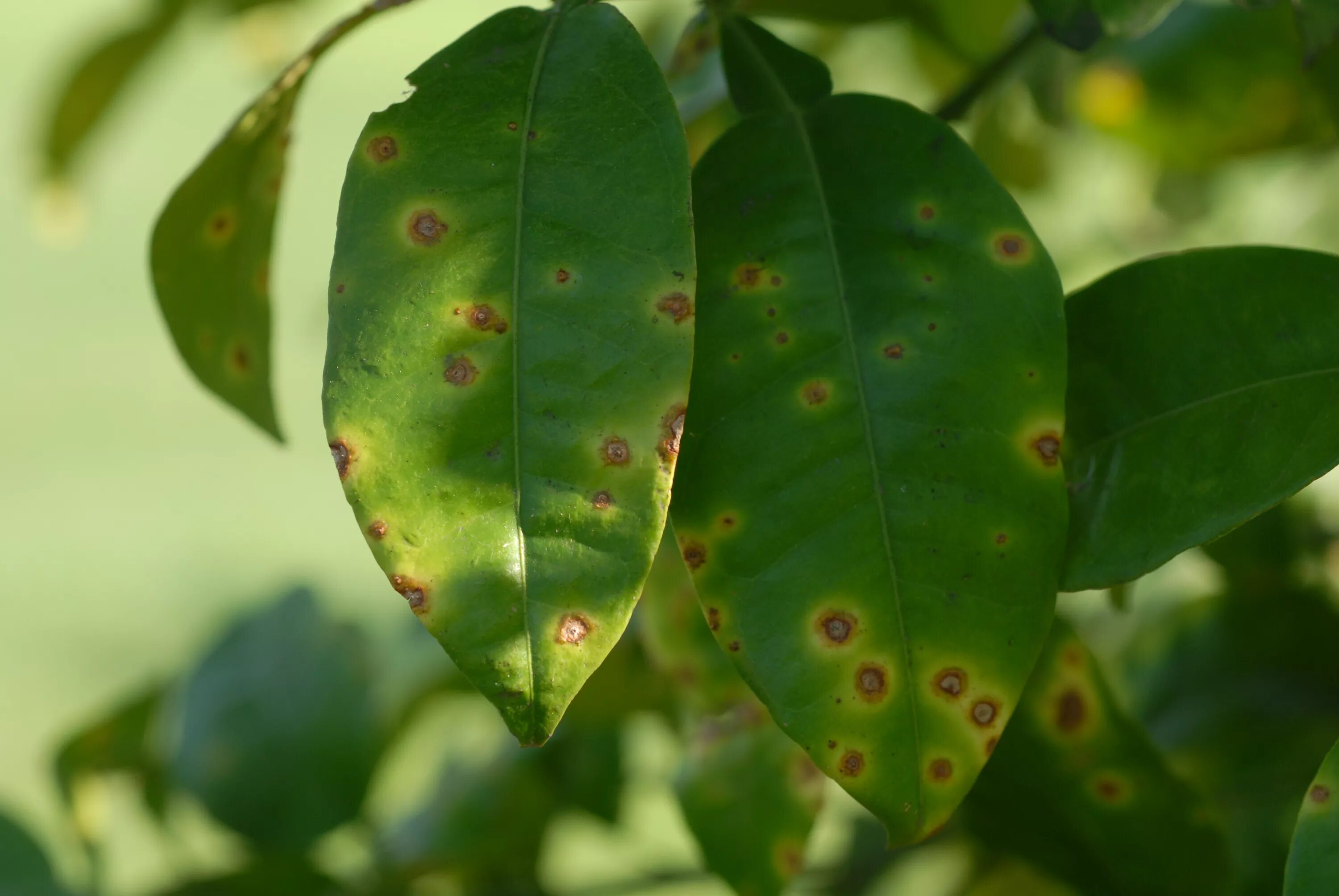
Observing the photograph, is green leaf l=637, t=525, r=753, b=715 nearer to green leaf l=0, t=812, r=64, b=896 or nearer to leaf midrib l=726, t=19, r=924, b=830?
leaf midrib l=726, t=19, r=924, b=830

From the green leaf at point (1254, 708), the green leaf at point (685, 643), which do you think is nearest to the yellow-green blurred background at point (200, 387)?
the green leaf at point (1254, 708)

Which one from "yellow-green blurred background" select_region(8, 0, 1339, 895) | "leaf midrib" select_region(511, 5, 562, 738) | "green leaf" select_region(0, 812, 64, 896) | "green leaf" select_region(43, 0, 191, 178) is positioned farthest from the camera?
"yellow-green blurred background" select_region(8, 0, 1339, 895)

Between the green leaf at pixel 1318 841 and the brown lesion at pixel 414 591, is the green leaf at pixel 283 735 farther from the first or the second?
the green leaf at pixel 1318 841

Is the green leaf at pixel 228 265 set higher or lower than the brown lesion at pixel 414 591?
higher

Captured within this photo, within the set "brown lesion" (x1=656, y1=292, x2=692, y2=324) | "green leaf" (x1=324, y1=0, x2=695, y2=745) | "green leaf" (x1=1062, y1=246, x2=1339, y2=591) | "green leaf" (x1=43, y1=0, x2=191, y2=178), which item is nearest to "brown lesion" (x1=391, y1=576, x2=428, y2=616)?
"green leaf" (x1=324, y1=0, x2=695, y2=745)

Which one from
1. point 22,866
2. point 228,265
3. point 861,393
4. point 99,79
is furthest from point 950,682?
point 99,79

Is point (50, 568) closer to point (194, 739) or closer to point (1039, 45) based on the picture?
point (194, 739)

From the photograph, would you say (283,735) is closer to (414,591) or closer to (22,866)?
(22,866)
